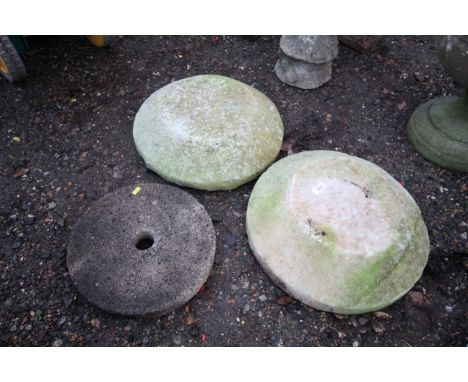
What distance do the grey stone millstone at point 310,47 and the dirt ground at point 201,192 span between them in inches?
12.5

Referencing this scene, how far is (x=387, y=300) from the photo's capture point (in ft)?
6.58

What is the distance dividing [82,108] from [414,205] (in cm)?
246

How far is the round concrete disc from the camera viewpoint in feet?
6.57

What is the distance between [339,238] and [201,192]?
952 mm

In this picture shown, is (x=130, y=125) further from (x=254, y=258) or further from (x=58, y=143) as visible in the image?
(x=254, y=258)

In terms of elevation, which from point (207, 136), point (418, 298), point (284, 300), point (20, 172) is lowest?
point (418, 298)

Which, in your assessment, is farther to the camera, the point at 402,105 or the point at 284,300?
the point at 402,105

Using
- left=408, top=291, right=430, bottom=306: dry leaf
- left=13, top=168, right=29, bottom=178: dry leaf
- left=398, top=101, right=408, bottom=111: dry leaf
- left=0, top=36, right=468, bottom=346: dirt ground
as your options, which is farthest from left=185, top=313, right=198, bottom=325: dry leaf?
left=398, top=101, right=408, bottom=111: dry leaf

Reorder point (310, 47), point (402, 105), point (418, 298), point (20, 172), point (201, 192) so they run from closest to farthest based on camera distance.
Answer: point (418, 298)
point (201, 192)
point (20, 172)
point (310, 47)
point (402, 105)

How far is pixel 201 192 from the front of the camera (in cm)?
254

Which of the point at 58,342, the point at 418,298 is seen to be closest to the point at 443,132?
the point at 418,298

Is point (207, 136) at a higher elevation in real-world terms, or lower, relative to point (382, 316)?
higher

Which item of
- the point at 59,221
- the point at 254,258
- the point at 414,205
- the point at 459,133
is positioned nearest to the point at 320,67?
the point at 459,133

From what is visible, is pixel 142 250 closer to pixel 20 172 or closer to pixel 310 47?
pixel 20 172
